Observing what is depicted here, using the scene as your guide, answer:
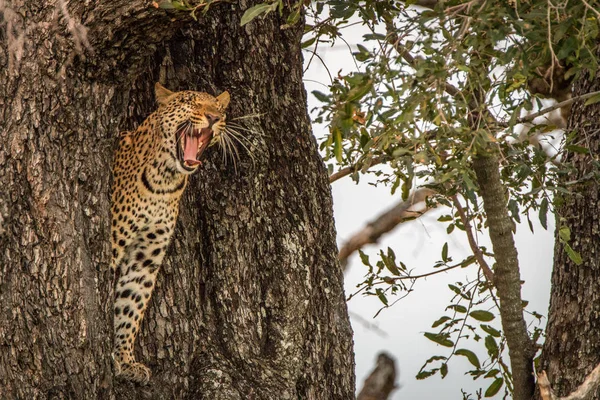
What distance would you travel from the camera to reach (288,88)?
4797mm

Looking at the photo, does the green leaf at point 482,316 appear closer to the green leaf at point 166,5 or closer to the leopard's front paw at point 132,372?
the leopard's front paw at point 132,372

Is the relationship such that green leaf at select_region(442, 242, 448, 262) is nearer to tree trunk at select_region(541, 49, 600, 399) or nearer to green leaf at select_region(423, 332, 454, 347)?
green leaf at select_region(423, 332, 454, 347)

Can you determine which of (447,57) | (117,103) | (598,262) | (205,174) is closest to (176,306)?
(205,174)

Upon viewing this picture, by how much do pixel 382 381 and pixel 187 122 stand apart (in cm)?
149

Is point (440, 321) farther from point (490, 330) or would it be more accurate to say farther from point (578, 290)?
point (578, 290)

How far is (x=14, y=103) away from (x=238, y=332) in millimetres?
1471

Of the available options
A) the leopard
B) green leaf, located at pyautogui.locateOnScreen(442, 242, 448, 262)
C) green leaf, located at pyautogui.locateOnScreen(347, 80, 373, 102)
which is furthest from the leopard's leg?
green leaf, located at pyautogui.locateOnScreen(442, 242, 448, 262)

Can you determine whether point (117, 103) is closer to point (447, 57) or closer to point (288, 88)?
point (288, 88)

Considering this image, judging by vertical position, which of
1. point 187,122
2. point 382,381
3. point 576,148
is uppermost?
point 187,122

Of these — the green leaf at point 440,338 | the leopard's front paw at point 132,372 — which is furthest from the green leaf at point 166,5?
the green leaf at point 440,338

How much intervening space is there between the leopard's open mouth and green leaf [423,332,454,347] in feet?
6.36

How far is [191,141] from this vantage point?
431cm

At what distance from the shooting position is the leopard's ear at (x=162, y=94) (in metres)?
4.36

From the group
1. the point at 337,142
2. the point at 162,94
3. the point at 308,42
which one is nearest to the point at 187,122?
the point at 162,94
